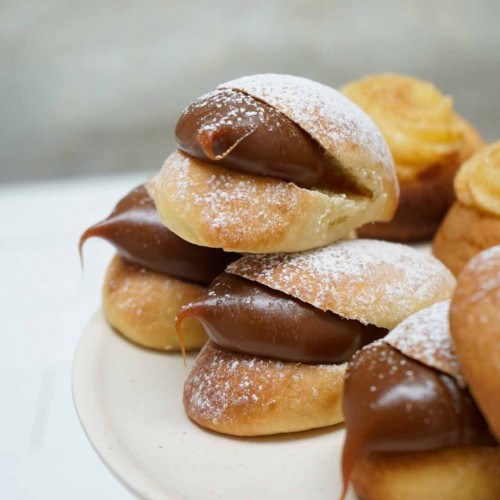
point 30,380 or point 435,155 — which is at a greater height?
point 435,155

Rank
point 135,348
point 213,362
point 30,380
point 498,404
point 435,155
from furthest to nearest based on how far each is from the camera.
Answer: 1. point 435,155
2. point 30,380
3. point 135,348
4. point 213,362
5. point 498,404

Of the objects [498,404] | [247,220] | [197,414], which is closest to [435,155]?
[247,220]

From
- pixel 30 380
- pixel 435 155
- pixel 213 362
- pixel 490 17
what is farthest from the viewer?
pixel 490 17

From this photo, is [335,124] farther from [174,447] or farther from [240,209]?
[174,447]

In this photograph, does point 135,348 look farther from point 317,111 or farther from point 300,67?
point 300,67

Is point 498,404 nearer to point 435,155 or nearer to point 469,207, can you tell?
point 469,207

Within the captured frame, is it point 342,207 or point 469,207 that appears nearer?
point 342,207

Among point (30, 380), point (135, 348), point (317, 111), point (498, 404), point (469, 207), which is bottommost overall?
point (30, 380)

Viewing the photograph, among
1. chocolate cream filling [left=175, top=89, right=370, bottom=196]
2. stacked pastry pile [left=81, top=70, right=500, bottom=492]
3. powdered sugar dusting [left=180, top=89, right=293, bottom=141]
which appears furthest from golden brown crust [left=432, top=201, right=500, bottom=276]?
powdered sugar dusting [left=180, top=89, right=293, bottom=141]
